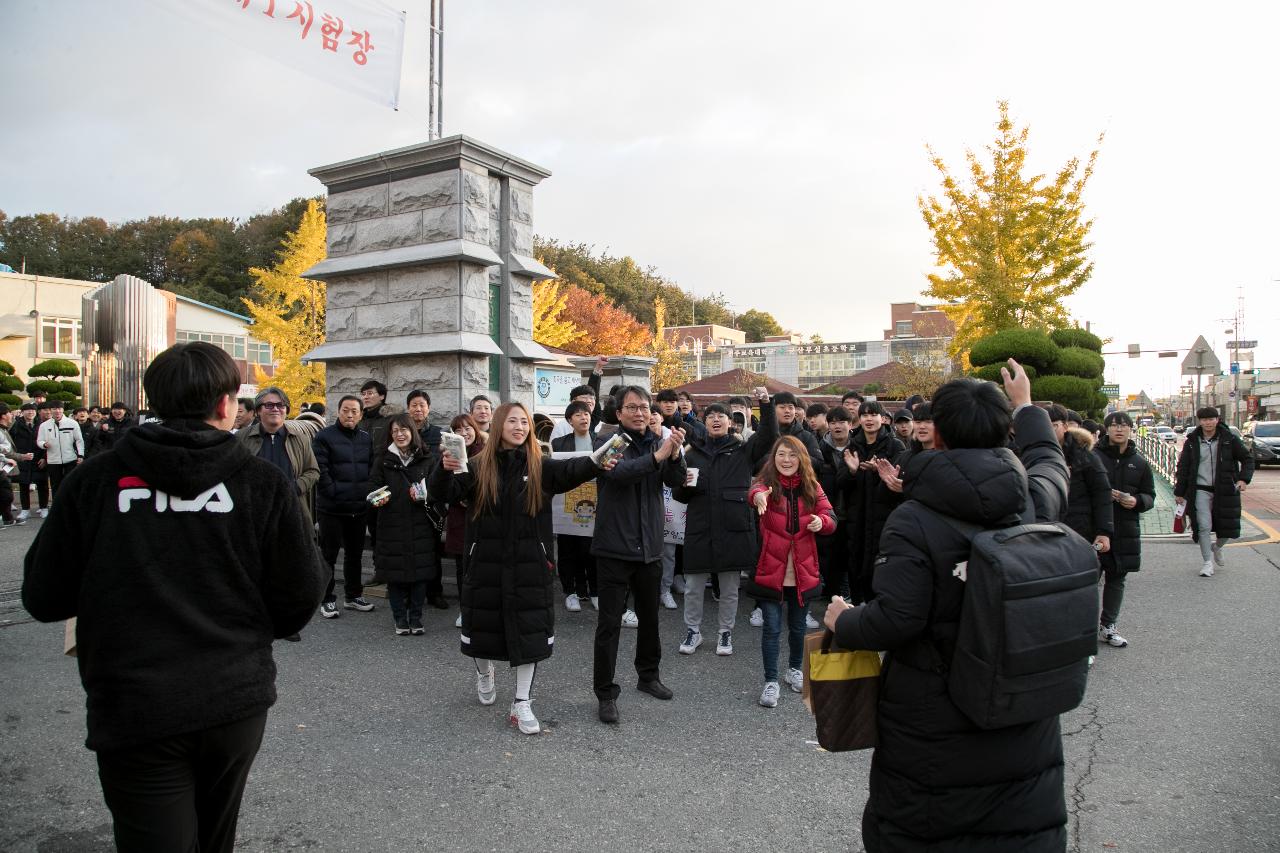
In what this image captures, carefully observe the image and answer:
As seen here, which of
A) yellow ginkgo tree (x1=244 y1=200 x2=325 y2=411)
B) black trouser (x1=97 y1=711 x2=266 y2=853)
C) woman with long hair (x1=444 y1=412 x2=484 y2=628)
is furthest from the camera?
yellow ginkgo tree (x1=244 y1=200 x2=325 y2=411)

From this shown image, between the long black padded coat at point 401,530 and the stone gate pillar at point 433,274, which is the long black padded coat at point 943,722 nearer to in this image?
the long black padded coat at point 401,530

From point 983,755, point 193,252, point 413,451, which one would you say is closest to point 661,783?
point 983,755

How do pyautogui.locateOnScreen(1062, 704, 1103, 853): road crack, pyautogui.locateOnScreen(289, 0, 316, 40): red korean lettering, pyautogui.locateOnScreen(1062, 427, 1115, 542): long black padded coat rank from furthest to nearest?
pyautogui.locateOnScreen(289, 0, 316, 40): red korean lettering → pyautogui.locateOnScreen(1062, 427, 1115, 542): long black padded coat → pyautogui.locateOnScreen(1062, 704, 1103, 853): road crack

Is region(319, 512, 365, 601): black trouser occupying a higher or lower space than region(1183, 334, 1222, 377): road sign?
lower

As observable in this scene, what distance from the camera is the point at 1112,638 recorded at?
6.62 meters

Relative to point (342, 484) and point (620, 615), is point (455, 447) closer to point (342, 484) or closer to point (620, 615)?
point (620, 615)

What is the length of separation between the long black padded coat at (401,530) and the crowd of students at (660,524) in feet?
0.06

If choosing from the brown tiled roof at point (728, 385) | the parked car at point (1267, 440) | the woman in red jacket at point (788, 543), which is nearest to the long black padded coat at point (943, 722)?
the woman in red jacket at point (788, 543)

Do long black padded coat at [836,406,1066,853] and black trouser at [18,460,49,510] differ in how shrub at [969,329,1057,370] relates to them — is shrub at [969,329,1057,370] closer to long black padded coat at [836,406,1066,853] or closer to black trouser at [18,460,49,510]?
long black padded coat at [836,406,1066,853]

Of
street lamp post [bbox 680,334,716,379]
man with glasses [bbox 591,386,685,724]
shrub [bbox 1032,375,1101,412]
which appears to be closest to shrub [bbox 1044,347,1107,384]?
shrub [bbox 1032,375,1101,412]

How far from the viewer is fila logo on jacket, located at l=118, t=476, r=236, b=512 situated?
227 centimetres

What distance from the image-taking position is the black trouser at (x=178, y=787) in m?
2.22

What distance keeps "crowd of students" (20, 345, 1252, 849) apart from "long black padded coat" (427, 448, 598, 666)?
0.01m

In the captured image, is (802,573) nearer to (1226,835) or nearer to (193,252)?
(1226,835)
